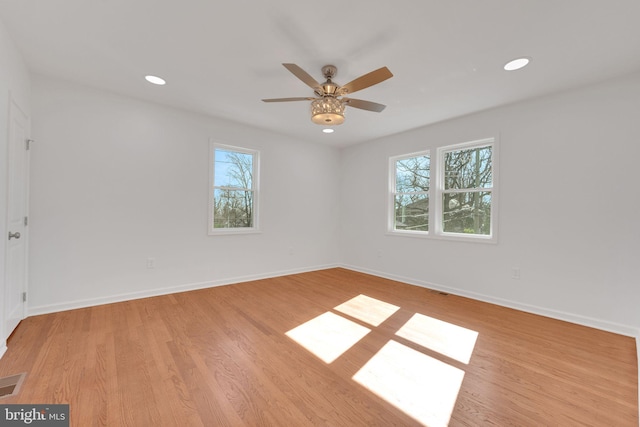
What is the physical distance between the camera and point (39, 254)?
2941mm

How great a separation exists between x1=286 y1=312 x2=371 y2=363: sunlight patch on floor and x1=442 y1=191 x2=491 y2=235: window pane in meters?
2.31

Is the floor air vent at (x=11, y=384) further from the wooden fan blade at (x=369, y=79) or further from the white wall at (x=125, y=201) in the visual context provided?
the wooden fan blade at (x=369, y=79)

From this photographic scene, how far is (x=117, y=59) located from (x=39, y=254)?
2.26m

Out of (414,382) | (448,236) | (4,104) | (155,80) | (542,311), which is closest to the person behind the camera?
(414,382)

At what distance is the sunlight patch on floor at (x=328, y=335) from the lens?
2.29m

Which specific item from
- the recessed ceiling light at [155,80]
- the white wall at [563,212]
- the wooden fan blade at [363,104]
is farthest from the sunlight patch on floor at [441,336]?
the recessed ceiling light at [155,80]

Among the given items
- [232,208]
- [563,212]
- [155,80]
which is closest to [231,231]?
[232,208]

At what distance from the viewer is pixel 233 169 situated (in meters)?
4.49

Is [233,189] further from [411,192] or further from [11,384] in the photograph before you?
[11,384]

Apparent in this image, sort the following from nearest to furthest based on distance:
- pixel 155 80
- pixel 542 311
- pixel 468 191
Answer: pixel 155 80 → pixel 542 311 → pixel 468 191

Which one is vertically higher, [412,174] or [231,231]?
[412,174]

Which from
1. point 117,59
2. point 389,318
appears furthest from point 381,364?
point 117,59

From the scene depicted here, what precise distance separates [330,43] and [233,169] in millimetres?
2796

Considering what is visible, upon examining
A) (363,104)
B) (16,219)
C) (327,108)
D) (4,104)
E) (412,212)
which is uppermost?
(363,104)
